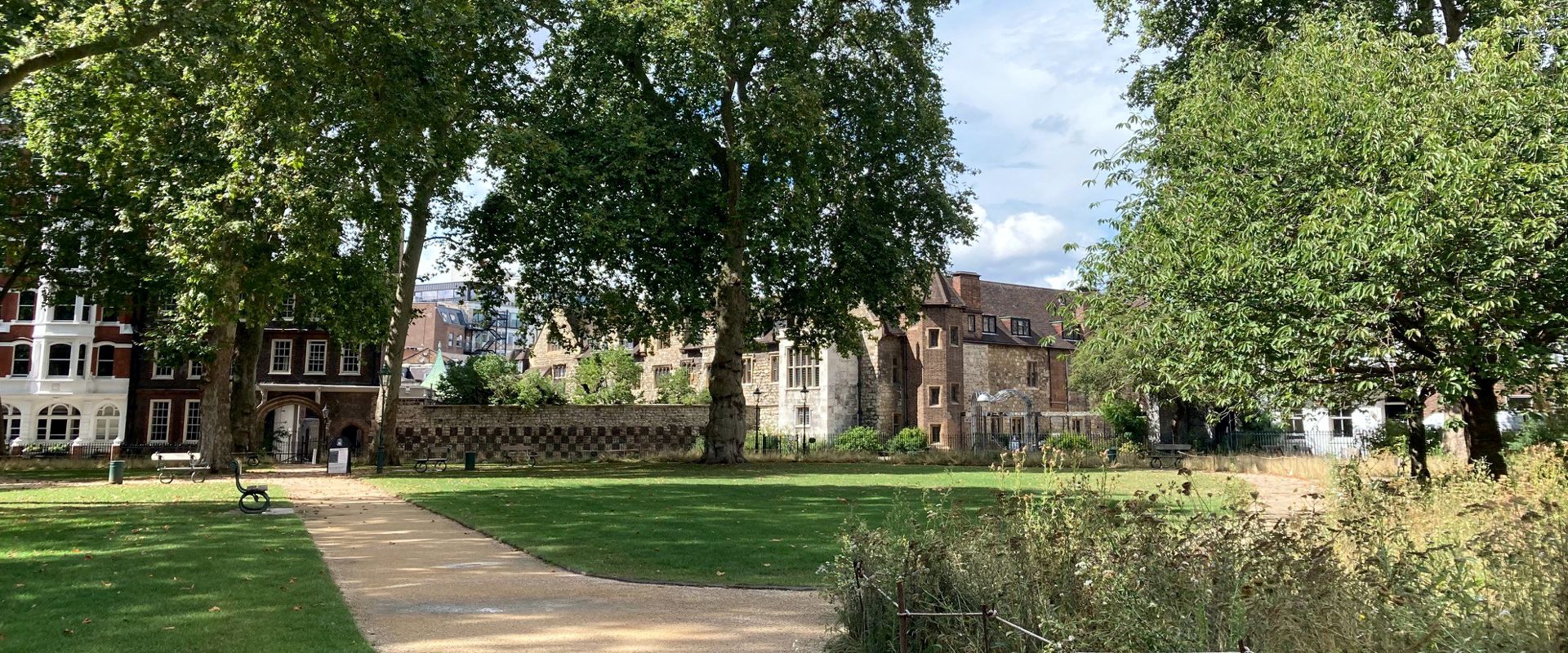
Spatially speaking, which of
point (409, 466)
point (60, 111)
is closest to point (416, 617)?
point (60, 111)

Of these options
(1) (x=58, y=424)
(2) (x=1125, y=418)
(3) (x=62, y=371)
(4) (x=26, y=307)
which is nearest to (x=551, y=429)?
(3) (x=62, y=371)

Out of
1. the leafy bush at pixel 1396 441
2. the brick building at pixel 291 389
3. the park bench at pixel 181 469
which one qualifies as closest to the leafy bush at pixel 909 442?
the leafy bush at pixel 1396 441

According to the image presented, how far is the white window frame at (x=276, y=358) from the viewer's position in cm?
4728

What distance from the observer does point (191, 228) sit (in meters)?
22.3

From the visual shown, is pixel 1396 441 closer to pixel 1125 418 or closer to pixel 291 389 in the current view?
pixel 1125 418

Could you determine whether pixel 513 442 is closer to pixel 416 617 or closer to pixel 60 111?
pixel 60 111

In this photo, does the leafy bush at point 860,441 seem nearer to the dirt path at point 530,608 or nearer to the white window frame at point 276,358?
the white window frame at point 276,358

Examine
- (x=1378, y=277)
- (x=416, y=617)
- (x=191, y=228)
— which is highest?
(x=191, y=228)

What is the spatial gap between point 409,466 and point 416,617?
28242 mm

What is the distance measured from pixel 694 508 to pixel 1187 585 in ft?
43.2

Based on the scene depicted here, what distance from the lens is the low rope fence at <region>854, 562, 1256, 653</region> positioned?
5.17 meters

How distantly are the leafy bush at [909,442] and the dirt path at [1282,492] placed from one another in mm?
16816

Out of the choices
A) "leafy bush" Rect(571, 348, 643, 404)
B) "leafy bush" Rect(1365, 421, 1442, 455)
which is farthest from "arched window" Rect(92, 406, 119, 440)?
"leafy bush" Rect(1365, 421, 1442, 455)

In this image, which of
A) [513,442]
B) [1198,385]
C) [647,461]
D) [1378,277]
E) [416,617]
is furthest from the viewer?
[513,442]
